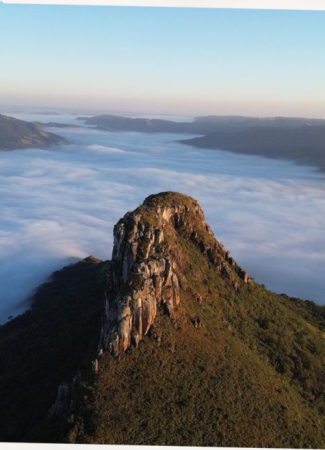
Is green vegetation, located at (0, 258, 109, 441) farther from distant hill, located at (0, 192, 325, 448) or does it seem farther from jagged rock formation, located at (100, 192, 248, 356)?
jagged rock formation, located at (100, 192, 248, 356)

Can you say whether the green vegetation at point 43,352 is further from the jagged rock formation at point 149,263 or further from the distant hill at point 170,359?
the jagged rock formation at point 149,263

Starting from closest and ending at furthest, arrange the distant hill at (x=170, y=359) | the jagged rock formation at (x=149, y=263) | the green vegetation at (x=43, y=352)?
the distant hill at (x=170, y=359), the jagged rock formation at (x=149, y=263), the green vegetation at (x=43, y=352)

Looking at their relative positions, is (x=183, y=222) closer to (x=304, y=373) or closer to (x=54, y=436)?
(x=304, y=373)

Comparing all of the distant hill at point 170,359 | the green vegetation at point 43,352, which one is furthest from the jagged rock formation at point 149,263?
the green vegetation at point 43,352

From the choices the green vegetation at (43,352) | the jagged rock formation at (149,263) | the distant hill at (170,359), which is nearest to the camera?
the distant hill at (170,359)

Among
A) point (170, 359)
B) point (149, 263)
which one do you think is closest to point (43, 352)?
point (149, 263)

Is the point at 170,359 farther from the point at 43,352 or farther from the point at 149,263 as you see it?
the point at 43,352

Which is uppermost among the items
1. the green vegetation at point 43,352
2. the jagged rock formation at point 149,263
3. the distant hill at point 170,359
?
the jagged rock formation at point 149,263
